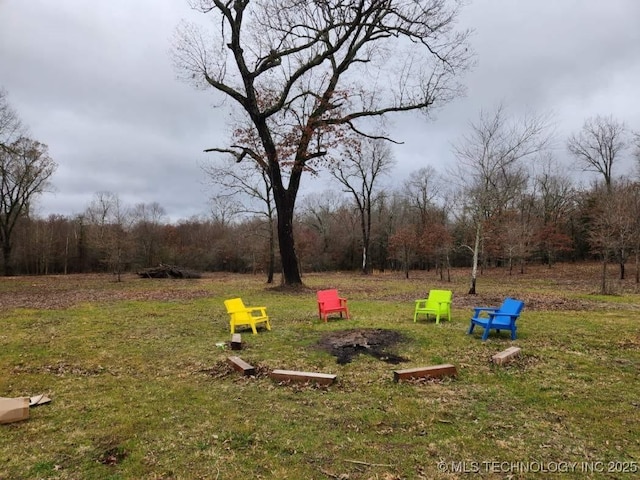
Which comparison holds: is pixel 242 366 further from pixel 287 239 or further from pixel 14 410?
pixel 287 239

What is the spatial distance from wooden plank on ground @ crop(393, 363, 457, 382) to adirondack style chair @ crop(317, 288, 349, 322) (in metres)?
4.33

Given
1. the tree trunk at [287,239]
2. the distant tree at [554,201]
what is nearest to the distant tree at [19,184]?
the tree trunk at [287,239]

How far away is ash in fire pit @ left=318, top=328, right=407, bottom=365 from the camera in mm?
6246

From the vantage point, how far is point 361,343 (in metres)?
6.86

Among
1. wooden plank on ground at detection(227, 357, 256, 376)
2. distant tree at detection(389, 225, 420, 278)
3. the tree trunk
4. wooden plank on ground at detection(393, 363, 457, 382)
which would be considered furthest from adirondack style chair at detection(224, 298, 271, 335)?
distant tree at detection(389, 225, 420, 278)

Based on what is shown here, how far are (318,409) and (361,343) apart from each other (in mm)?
2681

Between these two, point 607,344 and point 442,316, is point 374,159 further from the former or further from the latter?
point 607,344

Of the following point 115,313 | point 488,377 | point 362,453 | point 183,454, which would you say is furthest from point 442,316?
point 115,313

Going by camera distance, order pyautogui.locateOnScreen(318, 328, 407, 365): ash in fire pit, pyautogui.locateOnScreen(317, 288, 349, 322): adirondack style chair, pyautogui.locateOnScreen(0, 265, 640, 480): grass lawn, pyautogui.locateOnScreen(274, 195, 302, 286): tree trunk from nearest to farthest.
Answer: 1. pyautogui.locateOnScreen(0, 265, 640, 480): grass lawn
2. pyautogui.locateOnScreen(318, 328, 407, 365): ash in fire pit
3. pyautogui.locateOnScreen(317, 288, 349, 322): adirondack style chair
4. pyautogui.locateOnScreen(274, 195, 302, 286): tree trunk

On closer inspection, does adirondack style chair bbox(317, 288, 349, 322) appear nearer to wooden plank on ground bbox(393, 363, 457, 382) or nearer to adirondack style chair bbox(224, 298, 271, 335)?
adirondack style chair bbox(224, 298, 271, 335)

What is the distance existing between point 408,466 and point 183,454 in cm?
196

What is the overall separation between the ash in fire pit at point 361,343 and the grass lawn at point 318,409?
0.59 ft

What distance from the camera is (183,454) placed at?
11.2 feet

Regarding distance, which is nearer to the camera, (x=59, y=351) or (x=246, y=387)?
(x=246, y=387)
